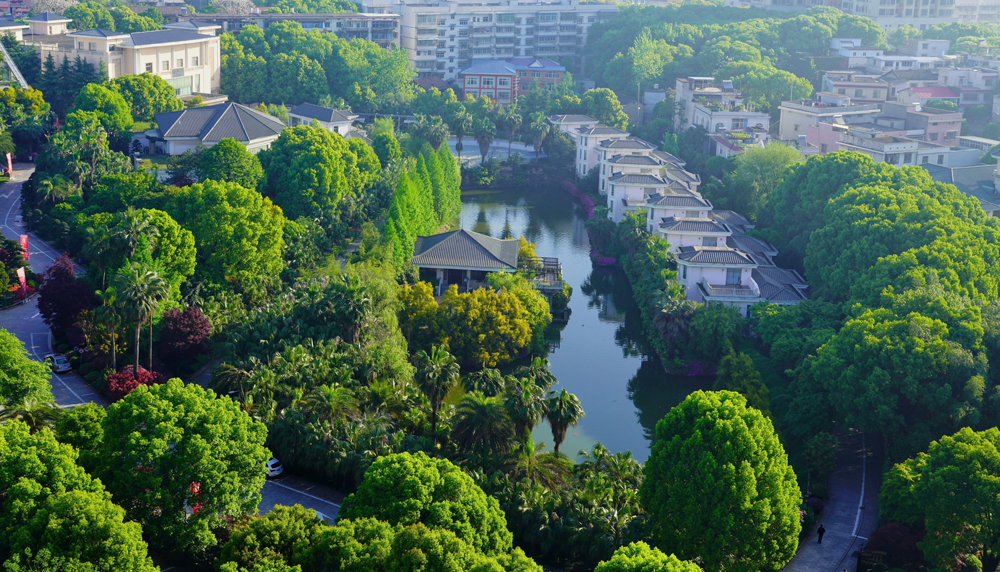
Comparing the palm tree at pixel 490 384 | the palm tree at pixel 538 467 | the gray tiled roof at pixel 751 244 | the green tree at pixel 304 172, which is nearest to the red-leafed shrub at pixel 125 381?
the palm tree at pixel 490 384

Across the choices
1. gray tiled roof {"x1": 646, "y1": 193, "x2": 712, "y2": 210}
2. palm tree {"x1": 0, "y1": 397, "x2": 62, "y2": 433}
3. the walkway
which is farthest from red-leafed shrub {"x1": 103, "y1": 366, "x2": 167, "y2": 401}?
gray tiled roof {"x1": 646, "y1": 193, "x2": 712, "y2": 210}

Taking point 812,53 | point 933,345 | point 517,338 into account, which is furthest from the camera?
point 812,53

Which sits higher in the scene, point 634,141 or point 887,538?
point 634,141

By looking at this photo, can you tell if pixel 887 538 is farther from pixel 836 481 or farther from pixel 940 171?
pixel 940 171

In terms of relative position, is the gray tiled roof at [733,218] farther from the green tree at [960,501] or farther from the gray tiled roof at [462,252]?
the green tree at [960,501]

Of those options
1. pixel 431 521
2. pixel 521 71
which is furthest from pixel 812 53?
pixel 431 521
